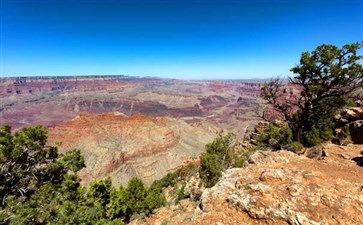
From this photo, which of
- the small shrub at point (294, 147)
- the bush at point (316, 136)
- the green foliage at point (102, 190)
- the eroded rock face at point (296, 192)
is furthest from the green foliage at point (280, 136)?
the green foliage at point (102, 190)

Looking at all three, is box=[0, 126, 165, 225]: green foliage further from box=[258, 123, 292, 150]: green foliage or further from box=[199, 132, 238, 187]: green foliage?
box=[258, 123, 292, 150]: green foliage

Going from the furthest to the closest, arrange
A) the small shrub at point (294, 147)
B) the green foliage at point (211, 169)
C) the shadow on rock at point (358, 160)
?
the green foliage at point (211, 169), the small shrub at point (294, 147), the shadow on rock at point (358, 160)

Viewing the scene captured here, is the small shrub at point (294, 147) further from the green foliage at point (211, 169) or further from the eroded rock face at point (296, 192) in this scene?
the green foliage at point (211, 169)

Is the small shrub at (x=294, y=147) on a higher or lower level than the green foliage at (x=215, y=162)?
higher

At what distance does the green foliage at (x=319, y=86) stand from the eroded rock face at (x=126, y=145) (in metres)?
52.9

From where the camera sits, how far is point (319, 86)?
51.6 feet

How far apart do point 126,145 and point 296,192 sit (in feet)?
243

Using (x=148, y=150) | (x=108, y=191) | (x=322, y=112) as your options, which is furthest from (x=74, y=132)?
(x=322, y=112)

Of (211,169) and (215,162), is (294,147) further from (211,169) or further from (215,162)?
(211,169)

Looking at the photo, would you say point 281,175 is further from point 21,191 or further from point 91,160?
point 91,160

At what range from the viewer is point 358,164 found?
37.9 ft

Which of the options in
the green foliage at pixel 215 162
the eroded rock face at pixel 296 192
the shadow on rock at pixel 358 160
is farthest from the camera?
the green foliage at pixel 215 162

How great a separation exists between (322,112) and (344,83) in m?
3.59

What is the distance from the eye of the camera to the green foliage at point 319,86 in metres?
15.4
